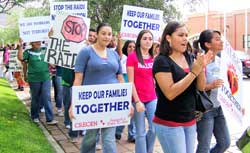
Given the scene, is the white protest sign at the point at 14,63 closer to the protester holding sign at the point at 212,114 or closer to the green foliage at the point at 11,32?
the protester holding sign at the point at 212,114

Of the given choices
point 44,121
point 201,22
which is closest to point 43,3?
point 44,121

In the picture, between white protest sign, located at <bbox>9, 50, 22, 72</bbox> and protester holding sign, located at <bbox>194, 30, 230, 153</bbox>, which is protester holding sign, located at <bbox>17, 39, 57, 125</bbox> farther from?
white protest sign, located at <bbox>9, 50, 22, 72</bbox>

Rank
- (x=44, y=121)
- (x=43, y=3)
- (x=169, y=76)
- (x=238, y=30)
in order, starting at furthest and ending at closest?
(x=238, y=30)
(x=43, y=3)
(x=44, y=121)
(x=169, y=76)

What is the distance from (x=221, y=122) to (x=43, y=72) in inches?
185

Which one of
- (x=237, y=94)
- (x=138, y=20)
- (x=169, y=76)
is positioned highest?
(x=138, y=20)

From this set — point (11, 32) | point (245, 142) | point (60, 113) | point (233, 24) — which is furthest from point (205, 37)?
point (11, 32)

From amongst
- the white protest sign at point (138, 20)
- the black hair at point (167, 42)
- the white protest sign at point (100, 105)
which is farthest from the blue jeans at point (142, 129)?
the white protest sign at point (138, 20)

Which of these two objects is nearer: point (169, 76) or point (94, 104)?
point (169, 76)

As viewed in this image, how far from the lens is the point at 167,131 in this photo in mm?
3676

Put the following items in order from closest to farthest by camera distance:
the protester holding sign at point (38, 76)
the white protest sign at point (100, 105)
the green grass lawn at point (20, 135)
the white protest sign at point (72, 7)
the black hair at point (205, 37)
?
the black hair at point (205, 37)
the white protest sign at point (100, 105)
the green grass lawn at point (20, 135)
the white protest sign at point (72, 7)
the protester holding sign at point (38, 76)

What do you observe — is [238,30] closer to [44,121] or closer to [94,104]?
[44,121]

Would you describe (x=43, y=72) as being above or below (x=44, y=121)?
above

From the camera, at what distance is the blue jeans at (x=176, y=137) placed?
11.9ft

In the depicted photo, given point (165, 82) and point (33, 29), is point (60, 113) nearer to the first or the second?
point (33, 29)
